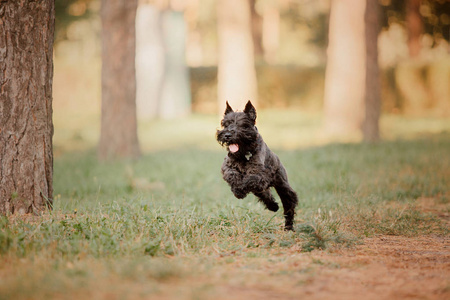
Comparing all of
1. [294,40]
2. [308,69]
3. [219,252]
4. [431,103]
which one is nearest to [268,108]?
[308,69]

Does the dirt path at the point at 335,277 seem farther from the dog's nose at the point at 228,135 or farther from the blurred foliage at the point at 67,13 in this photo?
the blurred foliage at the point at 67,13

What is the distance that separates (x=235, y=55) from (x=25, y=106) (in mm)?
15169

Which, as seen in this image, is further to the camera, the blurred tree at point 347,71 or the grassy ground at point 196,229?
the blurred tree at point 347,71

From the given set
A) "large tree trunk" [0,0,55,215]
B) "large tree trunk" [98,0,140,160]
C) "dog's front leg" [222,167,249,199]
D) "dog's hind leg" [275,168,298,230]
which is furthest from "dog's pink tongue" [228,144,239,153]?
"large tree trunk" [98,0,140,160]

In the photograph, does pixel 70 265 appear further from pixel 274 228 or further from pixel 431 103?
pixel 431 103

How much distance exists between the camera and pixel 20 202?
6379mm

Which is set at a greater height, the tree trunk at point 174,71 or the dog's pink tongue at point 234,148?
the tree trunk at point 174,71

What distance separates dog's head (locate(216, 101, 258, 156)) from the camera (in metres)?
5.95

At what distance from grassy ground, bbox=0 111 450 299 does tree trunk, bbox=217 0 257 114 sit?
8.04 metres

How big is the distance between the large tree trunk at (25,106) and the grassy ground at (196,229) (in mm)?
412

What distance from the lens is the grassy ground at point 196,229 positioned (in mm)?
4238

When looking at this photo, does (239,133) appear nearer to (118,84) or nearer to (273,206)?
(273,206)

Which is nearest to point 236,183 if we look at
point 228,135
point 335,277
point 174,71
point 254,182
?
point 254,182

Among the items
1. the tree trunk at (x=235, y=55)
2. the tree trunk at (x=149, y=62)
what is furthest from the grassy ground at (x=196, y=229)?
the tree trunk at (x=149, y=62)
